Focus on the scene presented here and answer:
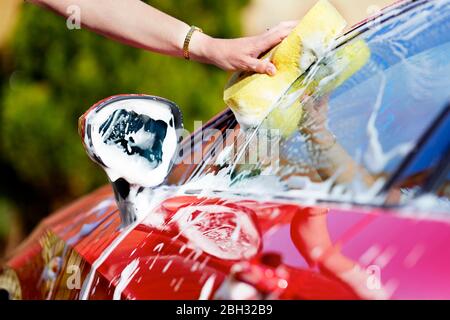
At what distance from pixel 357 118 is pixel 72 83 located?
16.4ft

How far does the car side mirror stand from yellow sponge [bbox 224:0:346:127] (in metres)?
0.17

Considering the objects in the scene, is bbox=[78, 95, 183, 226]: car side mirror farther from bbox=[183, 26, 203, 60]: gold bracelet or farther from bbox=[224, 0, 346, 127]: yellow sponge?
bbox=[183, 26, 203, 60]: gold bracelet

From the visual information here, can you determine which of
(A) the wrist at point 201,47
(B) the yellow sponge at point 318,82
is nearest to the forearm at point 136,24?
(A) the wrist at point 201,47

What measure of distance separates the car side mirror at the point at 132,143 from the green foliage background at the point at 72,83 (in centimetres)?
427

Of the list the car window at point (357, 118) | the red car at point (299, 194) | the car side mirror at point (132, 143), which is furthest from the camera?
the car side mirror at point (132, 143)

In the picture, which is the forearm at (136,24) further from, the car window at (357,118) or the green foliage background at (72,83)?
the green foliage background at (72,83)

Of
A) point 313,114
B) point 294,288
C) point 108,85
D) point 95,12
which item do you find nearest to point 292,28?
point 313,114

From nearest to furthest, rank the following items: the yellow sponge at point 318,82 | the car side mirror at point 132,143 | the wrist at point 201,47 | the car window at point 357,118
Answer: the car window at point 357,118 → the yellow sponge at point 318,82 → the car side mirror at point 132,143 → the wrist at point 201,47

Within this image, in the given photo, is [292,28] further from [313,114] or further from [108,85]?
[108,85]

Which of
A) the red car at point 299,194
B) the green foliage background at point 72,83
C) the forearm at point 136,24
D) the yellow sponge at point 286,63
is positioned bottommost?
the green foliage background at point 72,83

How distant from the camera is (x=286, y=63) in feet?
5.83

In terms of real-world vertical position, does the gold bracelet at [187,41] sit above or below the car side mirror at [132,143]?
above

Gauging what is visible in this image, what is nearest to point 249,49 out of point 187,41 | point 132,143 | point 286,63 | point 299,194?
point 286,63

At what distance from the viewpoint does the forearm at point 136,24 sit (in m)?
2.06
